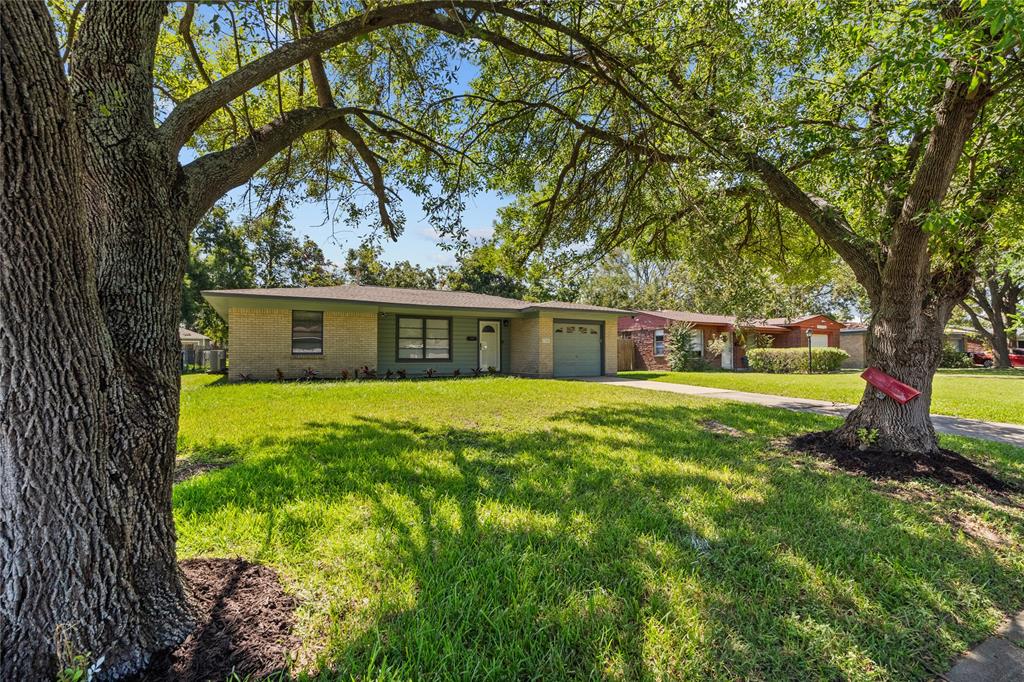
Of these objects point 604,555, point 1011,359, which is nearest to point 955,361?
point 1011,359

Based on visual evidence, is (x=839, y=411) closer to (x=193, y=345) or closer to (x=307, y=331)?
(x=307, y=331)

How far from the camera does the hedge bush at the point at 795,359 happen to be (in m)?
19.8

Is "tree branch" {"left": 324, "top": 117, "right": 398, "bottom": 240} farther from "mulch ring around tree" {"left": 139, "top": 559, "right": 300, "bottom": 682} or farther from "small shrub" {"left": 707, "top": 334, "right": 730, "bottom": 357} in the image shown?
"small shrub" {"left": 707, "top": 334, "right": 730, "bottom": 357}

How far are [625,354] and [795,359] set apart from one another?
7633 millimetres

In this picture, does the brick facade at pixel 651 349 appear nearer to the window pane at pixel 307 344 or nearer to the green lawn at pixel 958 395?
the green lawn at pixel 958 395

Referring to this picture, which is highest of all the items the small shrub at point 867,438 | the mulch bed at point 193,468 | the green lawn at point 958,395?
the small shrub at point 867,438

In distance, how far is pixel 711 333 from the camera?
22703 mm

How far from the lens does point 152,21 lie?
196 centimetres

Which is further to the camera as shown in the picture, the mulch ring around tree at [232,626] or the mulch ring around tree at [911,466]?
the mulch ring around tree at [911,466]

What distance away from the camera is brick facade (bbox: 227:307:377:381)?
1277cm

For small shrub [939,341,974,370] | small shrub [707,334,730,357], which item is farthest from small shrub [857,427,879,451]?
small shrub [939,341,974,370]

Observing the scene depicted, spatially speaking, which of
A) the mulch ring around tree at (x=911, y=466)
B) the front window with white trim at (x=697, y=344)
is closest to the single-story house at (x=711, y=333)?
the front window with white trim at (x=697, y=344)

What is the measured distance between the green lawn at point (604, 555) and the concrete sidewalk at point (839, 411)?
4.48 ft

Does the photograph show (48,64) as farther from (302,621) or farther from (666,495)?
(666,495)
